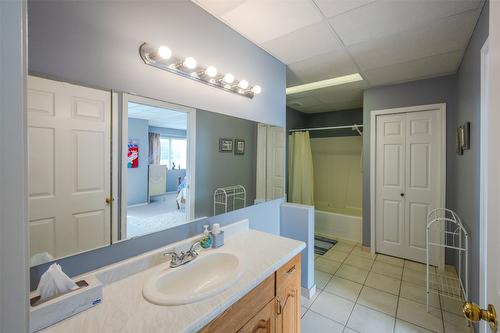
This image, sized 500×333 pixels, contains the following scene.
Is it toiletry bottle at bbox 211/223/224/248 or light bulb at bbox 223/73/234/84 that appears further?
light bulb at bbox 223/73/234/84

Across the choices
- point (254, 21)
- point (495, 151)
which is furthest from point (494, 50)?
point (254, 21)

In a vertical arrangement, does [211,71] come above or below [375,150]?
above

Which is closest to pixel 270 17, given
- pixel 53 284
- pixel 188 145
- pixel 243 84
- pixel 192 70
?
pixel 243 84

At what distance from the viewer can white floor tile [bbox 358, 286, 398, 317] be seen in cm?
200

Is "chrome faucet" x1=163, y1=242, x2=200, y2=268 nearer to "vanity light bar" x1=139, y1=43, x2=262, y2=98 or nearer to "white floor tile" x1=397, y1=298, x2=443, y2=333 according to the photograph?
"vanity light bar" x1=139, y1=43, x2=262, y2=98

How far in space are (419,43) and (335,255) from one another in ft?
8.50

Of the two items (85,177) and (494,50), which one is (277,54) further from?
(85,177)

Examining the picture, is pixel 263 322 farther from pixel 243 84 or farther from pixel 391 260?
pixel 391 260

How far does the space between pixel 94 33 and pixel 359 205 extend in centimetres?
449

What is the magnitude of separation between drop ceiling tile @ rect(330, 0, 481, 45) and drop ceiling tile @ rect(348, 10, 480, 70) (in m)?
0.09

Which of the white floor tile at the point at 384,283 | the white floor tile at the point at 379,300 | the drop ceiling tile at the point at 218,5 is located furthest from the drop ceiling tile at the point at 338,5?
the white floor tile at the point at 384,283

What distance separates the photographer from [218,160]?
1.67 metres

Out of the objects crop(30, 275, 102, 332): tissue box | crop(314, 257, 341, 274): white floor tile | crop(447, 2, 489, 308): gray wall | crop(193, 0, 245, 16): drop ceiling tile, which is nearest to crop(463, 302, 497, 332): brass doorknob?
crop(30, 275, 102, 332): tissue box

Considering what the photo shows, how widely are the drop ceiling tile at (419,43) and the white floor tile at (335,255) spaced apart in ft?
7.87
